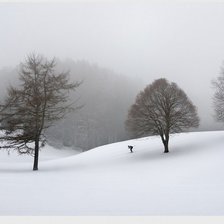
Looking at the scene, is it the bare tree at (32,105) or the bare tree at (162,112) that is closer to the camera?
the bare tree at (32,105)

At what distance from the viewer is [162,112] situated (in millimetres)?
29031

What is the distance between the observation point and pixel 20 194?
9227 millimetres

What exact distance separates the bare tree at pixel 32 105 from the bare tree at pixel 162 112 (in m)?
9.79

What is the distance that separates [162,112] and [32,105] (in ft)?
51.0

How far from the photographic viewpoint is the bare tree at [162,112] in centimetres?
2839

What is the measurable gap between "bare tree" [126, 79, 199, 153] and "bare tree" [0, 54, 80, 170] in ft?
32.1

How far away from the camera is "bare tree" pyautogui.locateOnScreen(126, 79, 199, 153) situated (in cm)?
2839

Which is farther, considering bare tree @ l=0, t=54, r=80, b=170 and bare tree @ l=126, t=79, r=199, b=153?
bare tree @ l=126, t=79, r=199, b=153

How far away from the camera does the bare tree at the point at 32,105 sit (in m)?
21.1

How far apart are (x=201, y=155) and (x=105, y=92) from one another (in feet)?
431

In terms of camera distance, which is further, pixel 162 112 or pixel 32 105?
pixel 162 112

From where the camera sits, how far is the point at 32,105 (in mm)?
21375

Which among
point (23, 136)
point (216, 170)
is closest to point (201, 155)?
point (216, 170)

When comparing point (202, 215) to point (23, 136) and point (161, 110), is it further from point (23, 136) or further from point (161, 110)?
point (161, 110)
